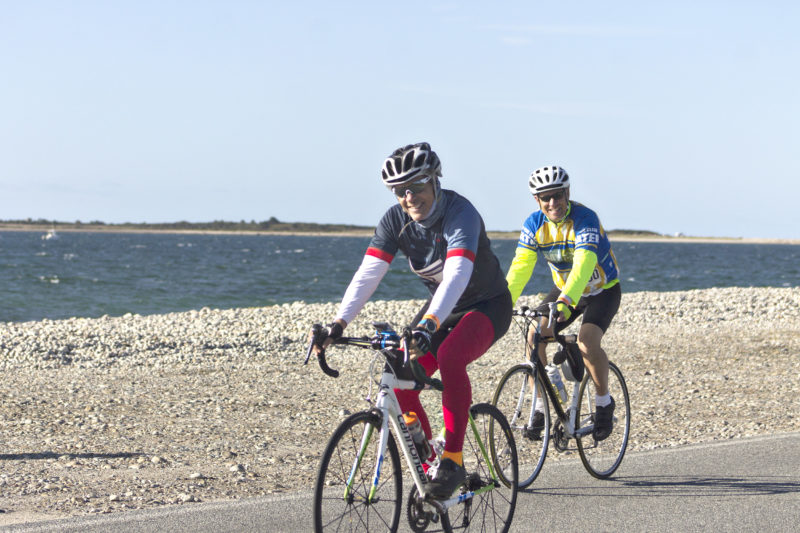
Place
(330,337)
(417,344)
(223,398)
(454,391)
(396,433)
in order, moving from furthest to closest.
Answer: (223,398) < (454,391) < (396,433) < (330,337) < (417,344)

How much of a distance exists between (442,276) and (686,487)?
8.84ft

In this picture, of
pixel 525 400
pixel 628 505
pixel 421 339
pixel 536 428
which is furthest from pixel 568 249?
pixel 421 339

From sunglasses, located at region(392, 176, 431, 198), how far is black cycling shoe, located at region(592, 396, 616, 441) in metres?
2.81

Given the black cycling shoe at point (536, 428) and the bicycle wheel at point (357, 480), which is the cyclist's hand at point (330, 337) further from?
the black cycling shoe at point (536, 428)

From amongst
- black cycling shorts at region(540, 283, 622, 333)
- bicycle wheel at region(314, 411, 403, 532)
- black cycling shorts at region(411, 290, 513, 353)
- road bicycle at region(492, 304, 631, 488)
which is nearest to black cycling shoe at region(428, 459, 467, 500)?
bicycle wheel at region(314, 411, 403, 532)

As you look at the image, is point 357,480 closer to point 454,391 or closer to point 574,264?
point 454,391

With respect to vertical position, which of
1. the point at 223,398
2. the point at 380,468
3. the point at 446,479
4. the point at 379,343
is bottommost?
the point at 223,398

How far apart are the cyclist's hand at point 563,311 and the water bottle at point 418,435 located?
161 cm

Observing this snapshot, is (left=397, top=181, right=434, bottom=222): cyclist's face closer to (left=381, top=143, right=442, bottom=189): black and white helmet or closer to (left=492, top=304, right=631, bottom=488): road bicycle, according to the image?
(left=381, top=143, right=442, bottom=189): black and white helmet

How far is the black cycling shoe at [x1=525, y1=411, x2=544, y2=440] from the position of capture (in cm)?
628

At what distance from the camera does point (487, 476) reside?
5168mm

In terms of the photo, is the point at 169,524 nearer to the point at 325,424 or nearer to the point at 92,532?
the point at 92,532

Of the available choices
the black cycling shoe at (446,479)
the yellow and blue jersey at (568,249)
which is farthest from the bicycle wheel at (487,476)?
the yellow and blue jersey at (568,249)

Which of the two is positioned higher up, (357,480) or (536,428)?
(357,480)
